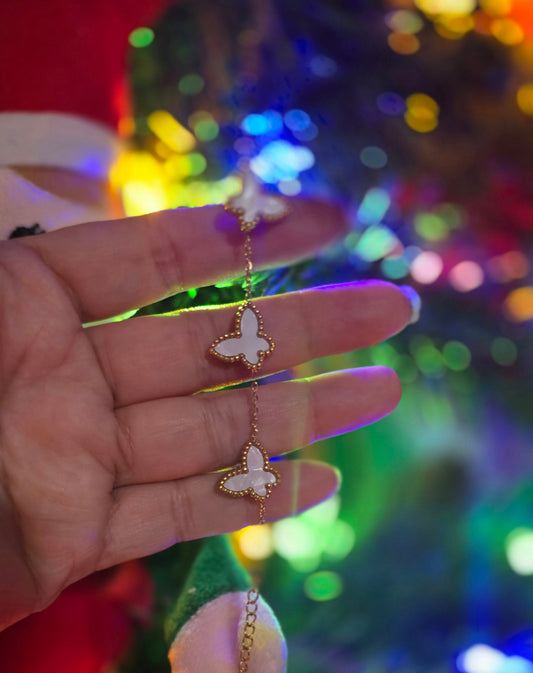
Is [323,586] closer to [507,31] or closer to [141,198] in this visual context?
[141,198]

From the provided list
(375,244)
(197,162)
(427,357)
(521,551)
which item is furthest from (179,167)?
(521,551)

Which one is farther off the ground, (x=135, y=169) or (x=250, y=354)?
(x=135, y=169)

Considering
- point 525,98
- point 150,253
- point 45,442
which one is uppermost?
point 525,98

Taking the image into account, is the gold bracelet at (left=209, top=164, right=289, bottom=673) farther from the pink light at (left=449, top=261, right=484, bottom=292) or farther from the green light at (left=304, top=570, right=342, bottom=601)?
the pink light at (left=449, top=261, right=484, bottom=292)

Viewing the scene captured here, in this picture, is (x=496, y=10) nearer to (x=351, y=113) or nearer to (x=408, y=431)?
(x=351, y=113)

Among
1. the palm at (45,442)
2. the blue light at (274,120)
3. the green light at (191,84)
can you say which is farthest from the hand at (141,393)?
the green light at (191,84)

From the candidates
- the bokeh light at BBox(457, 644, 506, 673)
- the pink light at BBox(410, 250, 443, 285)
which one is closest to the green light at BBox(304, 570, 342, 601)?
the bokeh light at BBox(457, 644, 506, 673)

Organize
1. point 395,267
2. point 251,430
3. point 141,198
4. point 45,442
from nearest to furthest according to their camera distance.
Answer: point 45,442 < point 251,430 < point 141,198 < point 395,267
